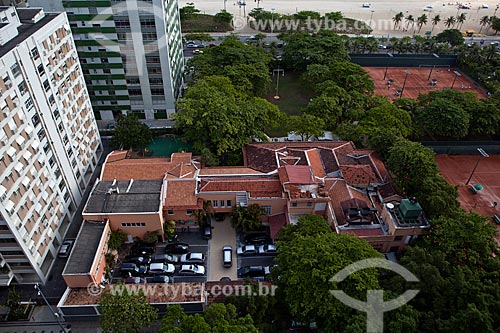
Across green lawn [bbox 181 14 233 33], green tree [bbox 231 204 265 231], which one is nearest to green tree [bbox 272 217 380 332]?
green tree [bbox 231 204 265 231]

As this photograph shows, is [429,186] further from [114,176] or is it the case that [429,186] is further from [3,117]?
[3,117]

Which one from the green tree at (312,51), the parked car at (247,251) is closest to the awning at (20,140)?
the parked car at (247,251)

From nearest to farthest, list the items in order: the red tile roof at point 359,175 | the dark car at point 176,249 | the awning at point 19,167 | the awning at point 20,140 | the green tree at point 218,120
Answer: the awning at point 19,167, the awning at point 20,140, the dark car at point 176,249, the red tile roof at point 359,175, the green tree at point 218,120

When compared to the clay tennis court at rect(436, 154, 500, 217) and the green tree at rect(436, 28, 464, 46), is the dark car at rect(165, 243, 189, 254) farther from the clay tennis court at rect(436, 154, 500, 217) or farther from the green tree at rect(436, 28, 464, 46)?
the green tree at rect(436, 28, 464, 46)

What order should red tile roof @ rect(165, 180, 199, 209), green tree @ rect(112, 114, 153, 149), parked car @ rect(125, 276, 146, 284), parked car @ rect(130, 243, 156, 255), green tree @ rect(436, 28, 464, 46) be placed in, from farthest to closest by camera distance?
green tree @ rect(436, 28, 464, 46), green tree @ rect(112, 114, 153, 149), red tile roof @ rect(165, 180, 199, 209), parked car @ rect(130, 243, 156, 255), parked car @ rect(125, 276, 146, 284)

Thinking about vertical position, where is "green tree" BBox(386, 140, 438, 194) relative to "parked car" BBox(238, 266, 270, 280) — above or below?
above

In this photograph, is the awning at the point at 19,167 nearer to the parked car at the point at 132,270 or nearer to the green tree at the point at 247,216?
the parked car at the point at 132,270

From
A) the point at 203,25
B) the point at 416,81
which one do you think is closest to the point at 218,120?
the point at 416,81
